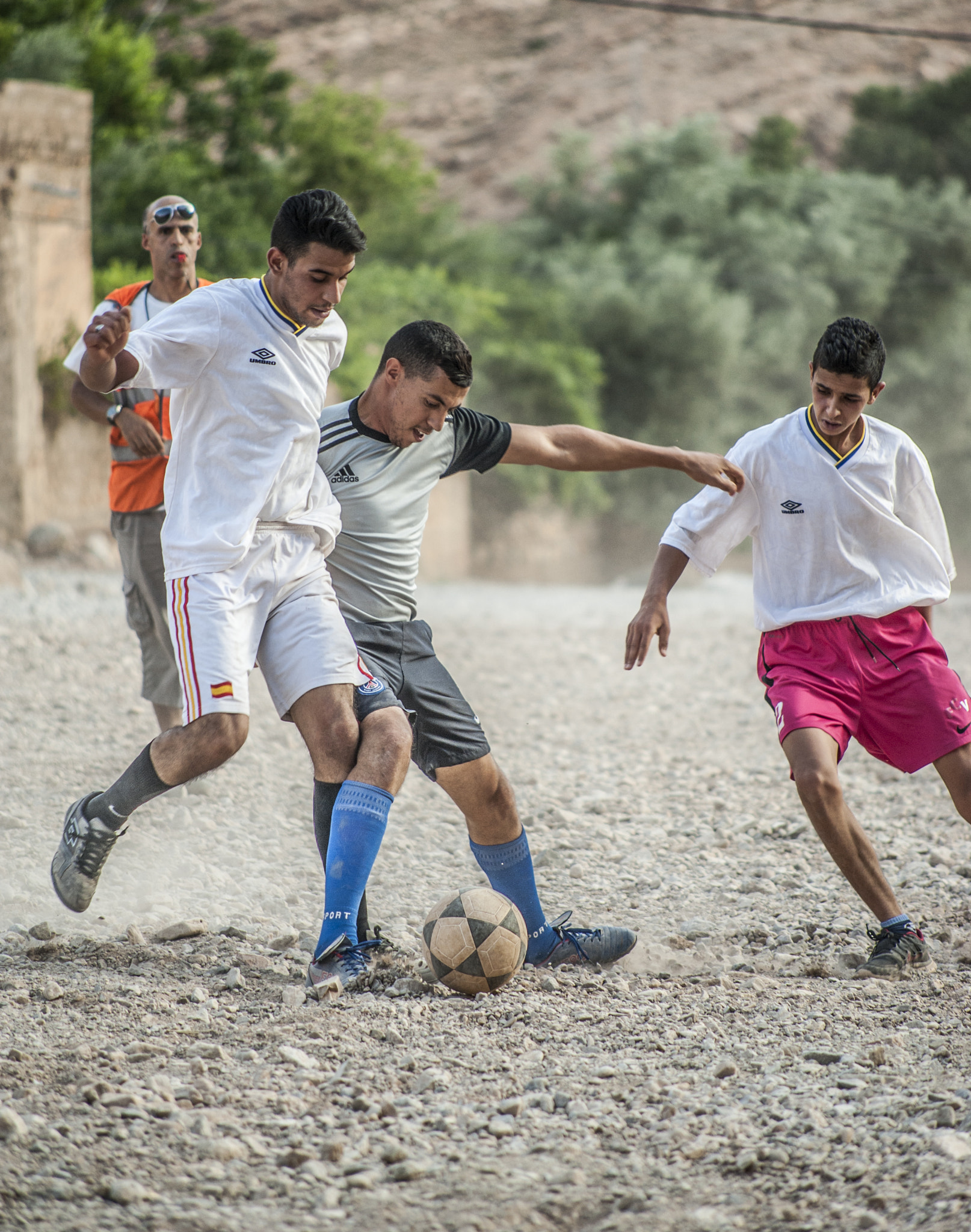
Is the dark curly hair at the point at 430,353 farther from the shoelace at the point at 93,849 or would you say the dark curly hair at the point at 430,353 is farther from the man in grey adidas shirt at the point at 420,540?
the shoelace at the point at 93,849

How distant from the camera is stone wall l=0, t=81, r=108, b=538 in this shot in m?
14.0

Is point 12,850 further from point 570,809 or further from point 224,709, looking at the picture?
point 570,809

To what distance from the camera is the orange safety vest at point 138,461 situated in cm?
561

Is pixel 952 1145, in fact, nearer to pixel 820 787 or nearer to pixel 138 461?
pixel 820 787

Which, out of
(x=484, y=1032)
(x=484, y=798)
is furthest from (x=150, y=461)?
(x=484, y=1032)

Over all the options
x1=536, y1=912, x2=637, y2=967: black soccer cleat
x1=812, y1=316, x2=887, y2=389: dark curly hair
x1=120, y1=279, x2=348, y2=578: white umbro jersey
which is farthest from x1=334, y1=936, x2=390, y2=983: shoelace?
x1=812, y1=316, x2=887, y2=389: dark curly hair

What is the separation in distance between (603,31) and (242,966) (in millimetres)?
51021

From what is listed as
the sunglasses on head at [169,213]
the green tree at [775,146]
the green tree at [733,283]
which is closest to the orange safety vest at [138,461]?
the sunglasses on head at [169,213]

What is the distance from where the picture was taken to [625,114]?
4597cm

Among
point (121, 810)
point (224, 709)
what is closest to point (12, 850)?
point (121, 810)

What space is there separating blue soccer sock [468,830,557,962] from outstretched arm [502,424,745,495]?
1225mm

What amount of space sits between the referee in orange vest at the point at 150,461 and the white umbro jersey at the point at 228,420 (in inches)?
67.9

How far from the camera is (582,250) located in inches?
1209

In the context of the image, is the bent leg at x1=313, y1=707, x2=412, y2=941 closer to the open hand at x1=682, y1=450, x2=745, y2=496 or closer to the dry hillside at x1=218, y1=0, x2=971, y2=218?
the open hand at x1=682, y1=450, x2=745, y2=496
